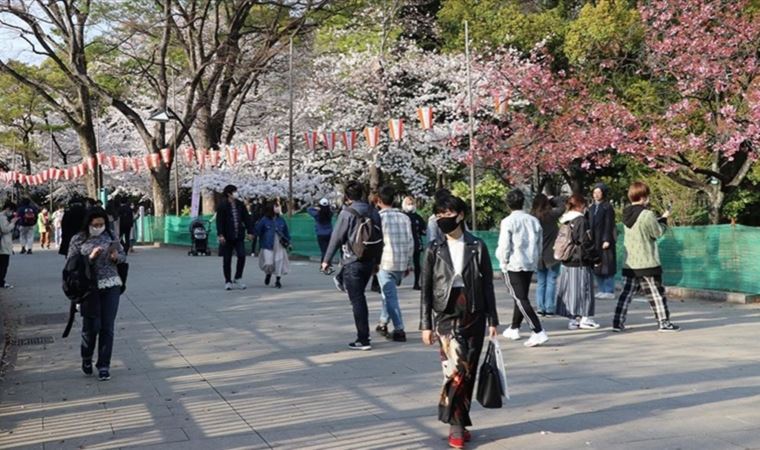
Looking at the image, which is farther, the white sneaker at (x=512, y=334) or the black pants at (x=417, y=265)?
the black pants at (x=417, y=265)

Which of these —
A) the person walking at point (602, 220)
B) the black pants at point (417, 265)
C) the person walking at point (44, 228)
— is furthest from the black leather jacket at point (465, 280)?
the person walking at point (44, 228)

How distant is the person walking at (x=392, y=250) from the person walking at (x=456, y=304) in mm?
3553

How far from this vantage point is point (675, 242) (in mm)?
13914

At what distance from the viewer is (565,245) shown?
1012cm

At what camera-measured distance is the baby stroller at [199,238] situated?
87.6ft

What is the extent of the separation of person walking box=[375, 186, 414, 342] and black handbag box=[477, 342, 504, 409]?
151 inches

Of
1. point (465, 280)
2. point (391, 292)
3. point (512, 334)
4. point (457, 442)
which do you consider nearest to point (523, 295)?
point (512, 334)

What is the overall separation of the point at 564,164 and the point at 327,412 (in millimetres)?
17518

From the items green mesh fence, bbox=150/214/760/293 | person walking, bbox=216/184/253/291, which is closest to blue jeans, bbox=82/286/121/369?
person walking, bbox=216/184/253/291

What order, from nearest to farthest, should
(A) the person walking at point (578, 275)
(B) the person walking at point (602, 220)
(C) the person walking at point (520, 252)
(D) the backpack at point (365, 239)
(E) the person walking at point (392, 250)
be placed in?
(D) the backpack at point (365, 239)
(C) the person walking at point (520, 252)
(E) the person walking at point (392, 250)
(A) the person walking at point (578, 275)
(B) the person walking at point (602, 220)

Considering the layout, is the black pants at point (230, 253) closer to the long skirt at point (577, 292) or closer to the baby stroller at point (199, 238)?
the long skirt at point (577, 292)

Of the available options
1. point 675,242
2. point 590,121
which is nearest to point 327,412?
point 675,242

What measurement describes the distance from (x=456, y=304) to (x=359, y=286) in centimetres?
343

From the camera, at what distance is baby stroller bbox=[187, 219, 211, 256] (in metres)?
26.7
